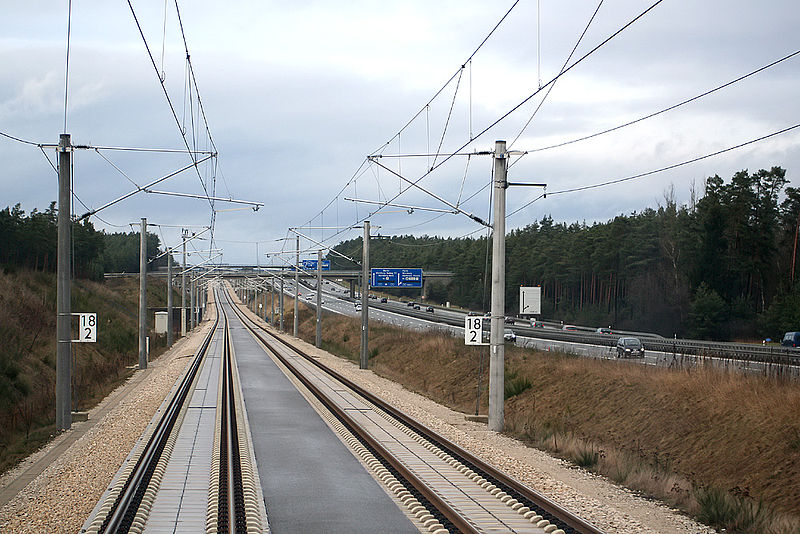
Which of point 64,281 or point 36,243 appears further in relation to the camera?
point 36,243

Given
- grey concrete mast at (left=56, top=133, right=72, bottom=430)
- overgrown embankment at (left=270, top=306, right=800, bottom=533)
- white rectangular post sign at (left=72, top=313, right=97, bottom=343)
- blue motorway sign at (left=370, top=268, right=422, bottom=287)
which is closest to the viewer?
overgrown embankment at (left=270, top=306, right=800, bottom=533)

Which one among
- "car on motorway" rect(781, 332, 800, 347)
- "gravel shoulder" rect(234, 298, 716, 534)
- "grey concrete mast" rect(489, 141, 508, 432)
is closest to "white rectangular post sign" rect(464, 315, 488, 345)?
"grey concrete mast" rect(489, 141, 508, 432)

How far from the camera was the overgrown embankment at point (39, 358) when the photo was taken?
2356cm

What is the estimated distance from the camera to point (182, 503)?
500 inches

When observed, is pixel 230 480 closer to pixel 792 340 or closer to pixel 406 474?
pixel 406 474

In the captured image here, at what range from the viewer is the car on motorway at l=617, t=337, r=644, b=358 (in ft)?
147

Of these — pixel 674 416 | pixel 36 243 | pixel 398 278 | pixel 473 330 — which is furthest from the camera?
pixel 36 243

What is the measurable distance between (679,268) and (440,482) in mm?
75418

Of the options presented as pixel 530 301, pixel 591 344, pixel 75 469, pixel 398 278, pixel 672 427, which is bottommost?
pixel 591 344

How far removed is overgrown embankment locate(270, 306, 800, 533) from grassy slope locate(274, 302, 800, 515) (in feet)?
0.12

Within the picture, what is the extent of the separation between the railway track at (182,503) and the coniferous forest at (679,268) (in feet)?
72.9

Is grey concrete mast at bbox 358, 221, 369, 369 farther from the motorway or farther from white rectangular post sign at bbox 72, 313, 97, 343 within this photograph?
white rectangular post sign at bbox 72, 313, 97, 343

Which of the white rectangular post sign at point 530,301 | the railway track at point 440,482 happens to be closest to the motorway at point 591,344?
the white rectangular post sign at point 530,301

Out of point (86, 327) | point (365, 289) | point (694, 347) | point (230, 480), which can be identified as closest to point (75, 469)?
point (230, 480)
